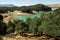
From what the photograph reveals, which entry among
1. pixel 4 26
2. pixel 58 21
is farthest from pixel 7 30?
pixel 58 21

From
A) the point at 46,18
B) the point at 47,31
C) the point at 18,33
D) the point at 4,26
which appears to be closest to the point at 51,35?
the point at 47,31

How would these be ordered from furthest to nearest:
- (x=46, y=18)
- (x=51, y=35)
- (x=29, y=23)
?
(x=29, y=23)
(x=46, y=18)
(x=51, y=35)

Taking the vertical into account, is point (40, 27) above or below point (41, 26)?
below

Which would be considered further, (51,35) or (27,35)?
(27,35)

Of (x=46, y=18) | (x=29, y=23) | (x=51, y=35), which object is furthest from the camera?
(x=29, y=23)

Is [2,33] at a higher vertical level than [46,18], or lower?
lower

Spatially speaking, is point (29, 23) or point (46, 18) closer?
point (46, 18)

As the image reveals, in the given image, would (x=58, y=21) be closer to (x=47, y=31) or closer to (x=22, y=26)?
(x=47, y=31)

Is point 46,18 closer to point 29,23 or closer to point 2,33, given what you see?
point 29,23

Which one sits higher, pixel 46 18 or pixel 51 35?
pixel 46 18
